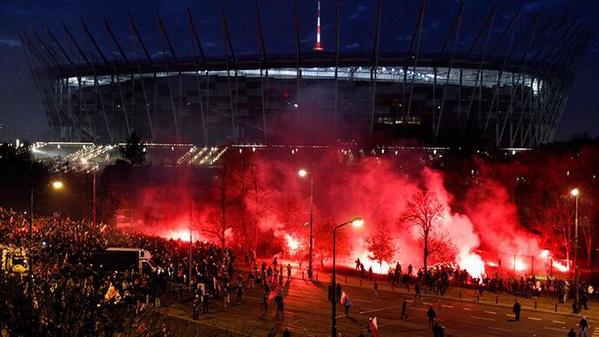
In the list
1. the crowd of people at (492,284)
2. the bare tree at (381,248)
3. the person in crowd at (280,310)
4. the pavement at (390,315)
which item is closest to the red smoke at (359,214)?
the bare tree at (381,248)

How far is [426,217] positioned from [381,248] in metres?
3.33

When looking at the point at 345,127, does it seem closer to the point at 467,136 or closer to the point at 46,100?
the point at 467,136

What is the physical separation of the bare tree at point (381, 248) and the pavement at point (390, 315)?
6.24 metres

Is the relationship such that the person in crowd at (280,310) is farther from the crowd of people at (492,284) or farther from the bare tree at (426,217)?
the bare tree at (426,217)

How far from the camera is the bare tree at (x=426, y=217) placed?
1377 inches

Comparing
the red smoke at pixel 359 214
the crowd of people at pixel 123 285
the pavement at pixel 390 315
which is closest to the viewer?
the crowd of people at pixel 123 285

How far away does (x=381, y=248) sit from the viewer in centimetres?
3500

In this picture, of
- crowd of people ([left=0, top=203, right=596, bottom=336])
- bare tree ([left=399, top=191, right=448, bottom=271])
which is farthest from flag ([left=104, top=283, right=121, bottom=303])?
bare tree ([left=399, top=191, right=448, bottom=271])

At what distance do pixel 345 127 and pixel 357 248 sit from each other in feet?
94.7

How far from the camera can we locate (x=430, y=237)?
3691 centimetres

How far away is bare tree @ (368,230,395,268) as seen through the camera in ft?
115

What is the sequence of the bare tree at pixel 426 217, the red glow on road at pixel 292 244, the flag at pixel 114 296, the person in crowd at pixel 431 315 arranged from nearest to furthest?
1. the flag at pixel 114 296
2. the person in crowd at pixel 431 315
3. the bare tree at pixel 426 217
4. the red glow on road at pixel 292 244

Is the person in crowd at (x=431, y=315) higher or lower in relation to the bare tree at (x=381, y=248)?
lower

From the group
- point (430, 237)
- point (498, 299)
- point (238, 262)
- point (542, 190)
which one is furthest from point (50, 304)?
point (542, 190)
